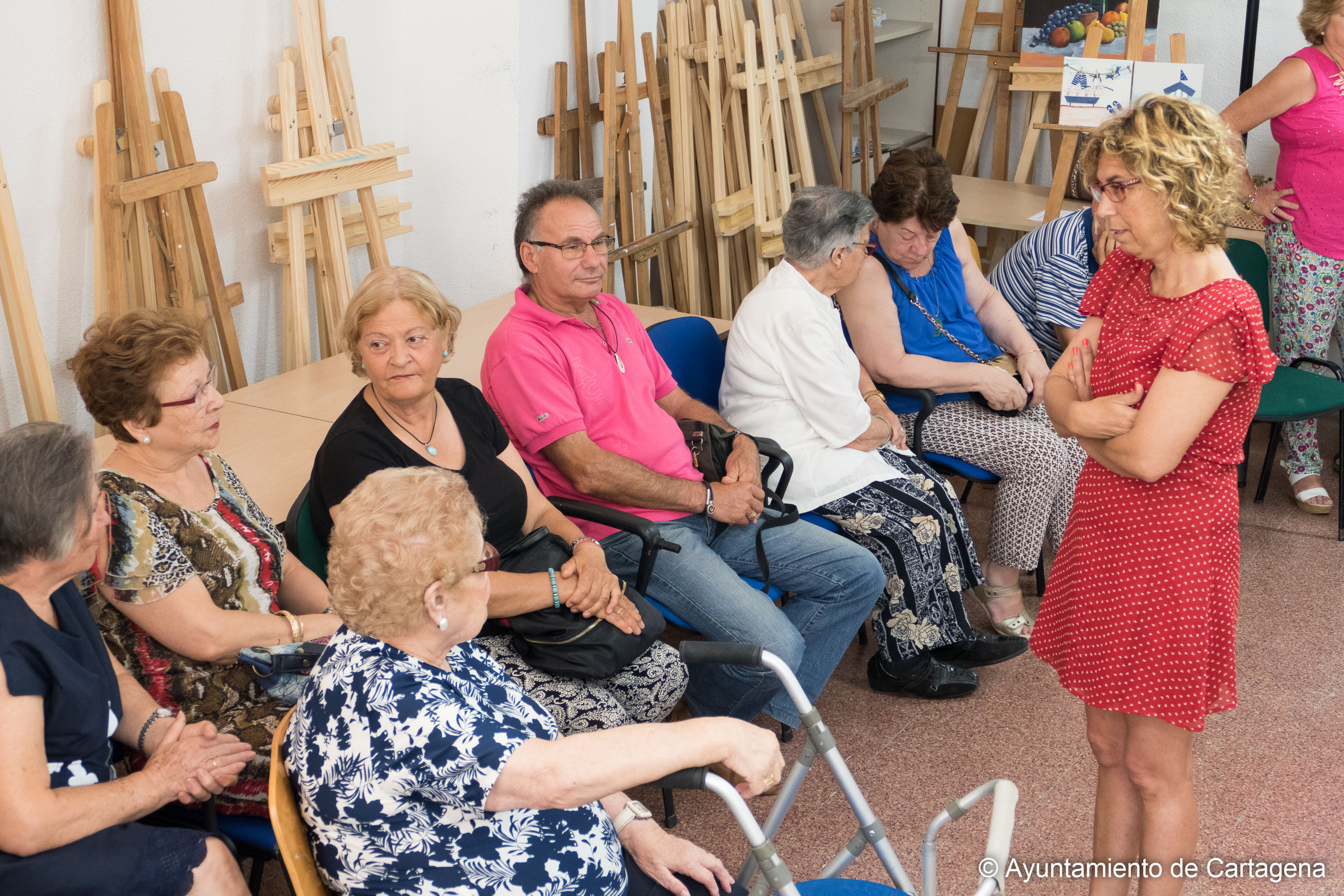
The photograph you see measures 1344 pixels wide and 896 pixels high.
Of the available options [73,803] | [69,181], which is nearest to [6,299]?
[69,181]

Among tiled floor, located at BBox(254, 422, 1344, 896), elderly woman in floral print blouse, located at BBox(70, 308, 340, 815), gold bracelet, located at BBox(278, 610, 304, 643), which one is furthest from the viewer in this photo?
tiled floor, located at BBox(254, 422, 1344, 896)

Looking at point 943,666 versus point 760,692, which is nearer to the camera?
point 760,692

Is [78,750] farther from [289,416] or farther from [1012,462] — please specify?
[1012,462]

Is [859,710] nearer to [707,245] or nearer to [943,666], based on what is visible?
[943,666]

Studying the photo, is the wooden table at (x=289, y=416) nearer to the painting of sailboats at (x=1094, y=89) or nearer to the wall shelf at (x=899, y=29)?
the painting of sailboats at (x=1094, y=89)

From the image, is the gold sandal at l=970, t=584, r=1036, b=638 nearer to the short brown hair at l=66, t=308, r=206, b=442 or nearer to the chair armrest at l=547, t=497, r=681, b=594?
the chair armrest at l=547, t=497, r=681, b=594

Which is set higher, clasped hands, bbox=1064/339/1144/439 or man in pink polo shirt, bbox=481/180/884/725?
clasped hands, bbox=1064/339/1144/439

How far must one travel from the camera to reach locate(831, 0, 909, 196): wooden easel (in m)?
4.96

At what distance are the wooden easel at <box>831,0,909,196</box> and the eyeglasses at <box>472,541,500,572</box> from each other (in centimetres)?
318

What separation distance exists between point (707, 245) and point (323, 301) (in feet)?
5.73

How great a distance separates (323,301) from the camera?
11.7ft

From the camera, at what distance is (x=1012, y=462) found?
3.15 m

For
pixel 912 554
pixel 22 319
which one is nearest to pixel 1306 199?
pixel 912 554

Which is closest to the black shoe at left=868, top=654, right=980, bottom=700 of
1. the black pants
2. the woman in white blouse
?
the woman in white blouse
